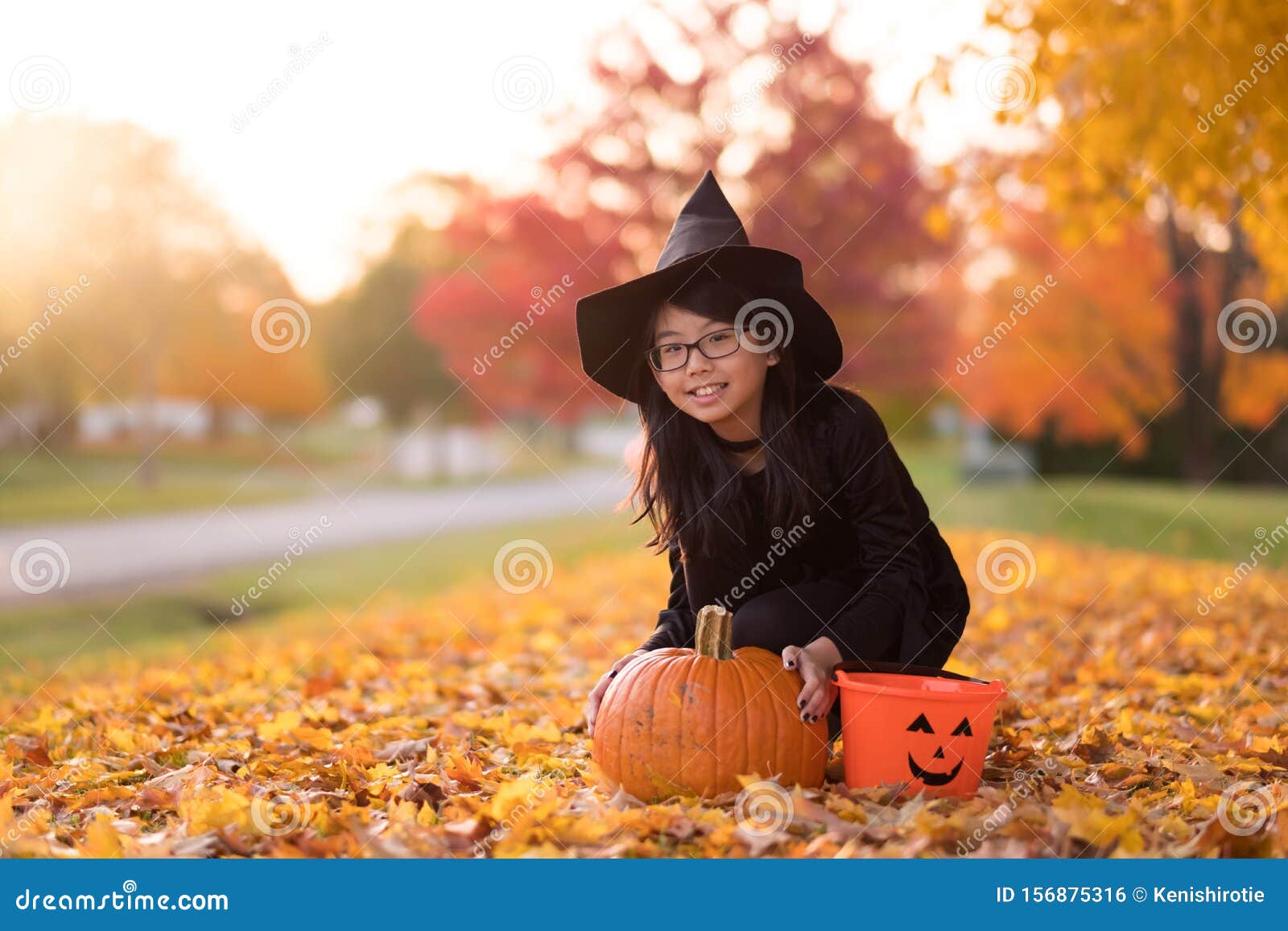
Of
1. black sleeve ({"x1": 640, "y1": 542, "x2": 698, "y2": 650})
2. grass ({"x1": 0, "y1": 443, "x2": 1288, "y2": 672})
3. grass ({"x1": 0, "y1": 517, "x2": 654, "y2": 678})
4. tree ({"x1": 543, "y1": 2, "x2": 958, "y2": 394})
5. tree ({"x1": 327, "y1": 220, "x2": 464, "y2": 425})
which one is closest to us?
black sleeve ({"x1": 640, "y1": 542, "x2": 698, "y2": 650})

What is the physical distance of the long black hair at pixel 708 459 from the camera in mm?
3123

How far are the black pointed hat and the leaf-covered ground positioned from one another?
1.24 metres

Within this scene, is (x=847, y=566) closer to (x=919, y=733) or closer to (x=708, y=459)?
(x=708, y=459)

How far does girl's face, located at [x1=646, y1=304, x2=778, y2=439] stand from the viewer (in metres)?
3.09

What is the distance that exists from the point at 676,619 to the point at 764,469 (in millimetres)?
579

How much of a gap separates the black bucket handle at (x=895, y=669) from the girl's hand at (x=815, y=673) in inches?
1.3

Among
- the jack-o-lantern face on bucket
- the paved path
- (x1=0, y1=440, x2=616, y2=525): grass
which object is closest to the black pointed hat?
the jack-o-lantern face on bucket

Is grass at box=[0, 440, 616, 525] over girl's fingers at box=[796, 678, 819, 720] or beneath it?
over

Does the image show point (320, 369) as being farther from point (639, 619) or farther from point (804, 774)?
point (804, 774)

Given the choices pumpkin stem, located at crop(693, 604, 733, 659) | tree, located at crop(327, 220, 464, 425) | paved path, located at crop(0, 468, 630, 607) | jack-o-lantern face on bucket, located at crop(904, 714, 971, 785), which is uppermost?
tree, located at crop(327, 220, 464, 425)

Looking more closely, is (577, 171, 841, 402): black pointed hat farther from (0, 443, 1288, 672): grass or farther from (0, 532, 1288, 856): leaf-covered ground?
(0, 443, 1288, 672): grass

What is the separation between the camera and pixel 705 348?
3.10 m

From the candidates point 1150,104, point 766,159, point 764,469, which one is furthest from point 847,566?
point 766,159

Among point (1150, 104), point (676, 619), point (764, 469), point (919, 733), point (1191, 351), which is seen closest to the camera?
point (919, 733)
